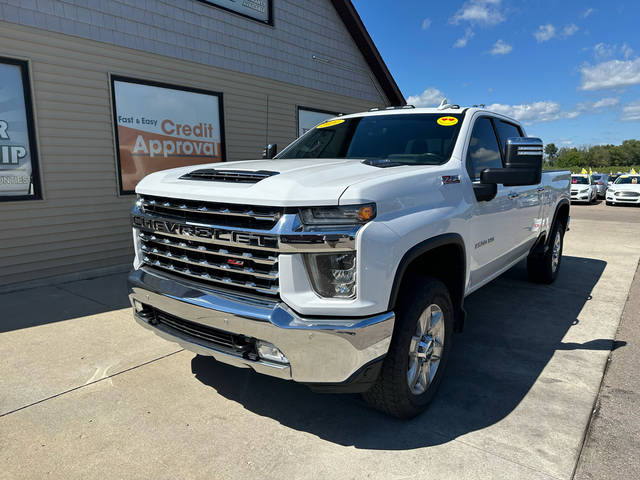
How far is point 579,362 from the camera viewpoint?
3.71 meters

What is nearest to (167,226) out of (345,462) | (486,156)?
(345,462)

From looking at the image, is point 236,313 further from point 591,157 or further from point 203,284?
point 591,157

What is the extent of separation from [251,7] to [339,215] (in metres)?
7.59

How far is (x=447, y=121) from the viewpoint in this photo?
365 cm

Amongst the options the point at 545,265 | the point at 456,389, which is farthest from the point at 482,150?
the point at 545,265

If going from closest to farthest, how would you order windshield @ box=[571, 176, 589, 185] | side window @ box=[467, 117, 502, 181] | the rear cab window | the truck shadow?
1. the truck shadow
2. side window @ box=[467, 117, 502, 181]
3. the rear cab window
4. windshield @ box=[571, 176, 589, 185]

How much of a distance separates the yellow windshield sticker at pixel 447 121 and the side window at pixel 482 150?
0.17 m

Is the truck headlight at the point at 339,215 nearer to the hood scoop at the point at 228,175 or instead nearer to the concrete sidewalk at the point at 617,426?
the hood scoop at the point at 228,175

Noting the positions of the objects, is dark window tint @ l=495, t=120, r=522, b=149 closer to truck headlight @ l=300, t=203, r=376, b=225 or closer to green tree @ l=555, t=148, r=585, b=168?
truck headlight @ l=300, t=203, r=376, b=225

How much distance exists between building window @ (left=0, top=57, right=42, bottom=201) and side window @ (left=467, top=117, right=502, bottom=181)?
535 cm

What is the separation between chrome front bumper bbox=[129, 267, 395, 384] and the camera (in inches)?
87.6

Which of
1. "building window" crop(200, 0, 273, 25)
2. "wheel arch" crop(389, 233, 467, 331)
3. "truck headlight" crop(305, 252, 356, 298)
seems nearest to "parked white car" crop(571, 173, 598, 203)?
"building window" crop(200, 0, 273, 25)

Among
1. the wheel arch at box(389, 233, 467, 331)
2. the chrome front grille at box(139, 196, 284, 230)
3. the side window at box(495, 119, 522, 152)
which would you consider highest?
the side window at box(495, 119, 522, 152)

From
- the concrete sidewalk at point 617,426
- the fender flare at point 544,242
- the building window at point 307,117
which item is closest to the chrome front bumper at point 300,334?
the concrete sidewalk at point 617,426
